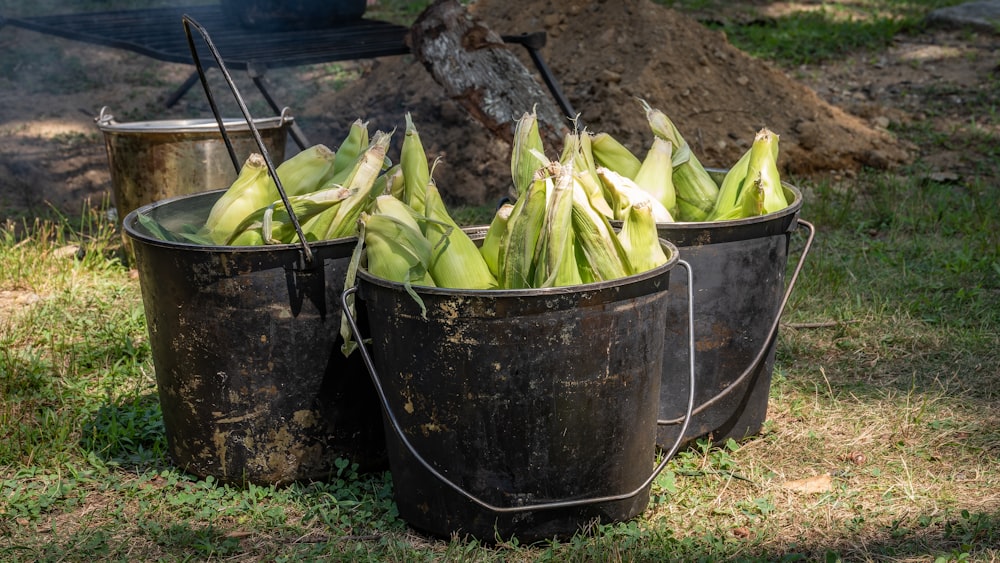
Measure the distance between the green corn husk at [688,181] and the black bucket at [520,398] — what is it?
0.60 meters

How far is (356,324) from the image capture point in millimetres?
2354

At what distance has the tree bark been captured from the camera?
4973mm

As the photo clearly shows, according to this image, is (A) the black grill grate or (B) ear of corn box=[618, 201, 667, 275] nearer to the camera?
(B) ear of corn box=[618, 201, 667, 275]

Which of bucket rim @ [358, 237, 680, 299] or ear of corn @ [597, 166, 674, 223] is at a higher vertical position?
ear of corn @ [597, 166, 674, 223]

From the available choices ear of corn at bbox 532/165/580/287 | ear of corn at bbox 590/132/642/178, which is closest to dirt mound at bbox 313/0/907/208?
ear of corn at bbox 590/132/642/178

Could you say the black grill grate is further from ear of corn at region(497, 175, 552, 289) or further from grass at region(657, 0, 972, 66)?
grass at region(657, 0, 972, 66)

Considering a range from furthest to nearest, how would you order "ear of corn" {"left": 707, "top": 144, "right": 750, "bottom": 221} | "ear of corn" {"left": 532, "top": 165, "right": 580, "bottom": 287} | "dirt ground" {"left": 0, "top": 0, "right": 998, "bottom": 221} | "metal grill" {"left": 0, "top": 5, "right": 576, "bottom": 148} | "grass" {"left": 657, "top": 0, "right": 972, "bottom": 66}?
"grass" {"left": 657, "top": 0, "right": 972, "bottom": 66} < "dirt ground" {"left": 0, "top": 0, "right": 998, "bottom": 221} < "metal grill" {"left": 0, "top": 5, "right": 576, "bottom": 148} < "ear of corn" {"left": 707, "top": 144, "right": 750, "bottom": 221} < "ear of corn" {"left": 532, "top": 165, "right": 580, "bottom": 287}

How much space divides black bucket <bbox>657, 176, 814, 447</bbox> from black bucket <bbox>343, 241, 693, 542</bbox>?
0.29 metres

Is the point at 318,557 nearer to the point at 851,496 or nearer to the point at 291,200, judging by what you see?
the point at 291,200

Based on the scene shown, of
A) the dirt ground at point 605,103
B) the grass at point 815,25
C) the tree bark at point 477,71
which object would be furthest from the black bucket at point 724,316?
the grass at point 815,25

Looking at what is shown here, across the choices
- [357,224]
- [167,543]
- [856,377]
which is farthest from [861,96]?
[167,543]

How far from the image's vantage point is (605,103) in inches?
229

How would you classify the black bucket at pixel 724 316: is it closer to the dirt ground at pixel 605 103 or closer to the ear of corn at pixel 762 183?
the ear of corn at pixel 762 183

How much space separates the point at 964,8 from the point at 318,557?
8713 millimetres
